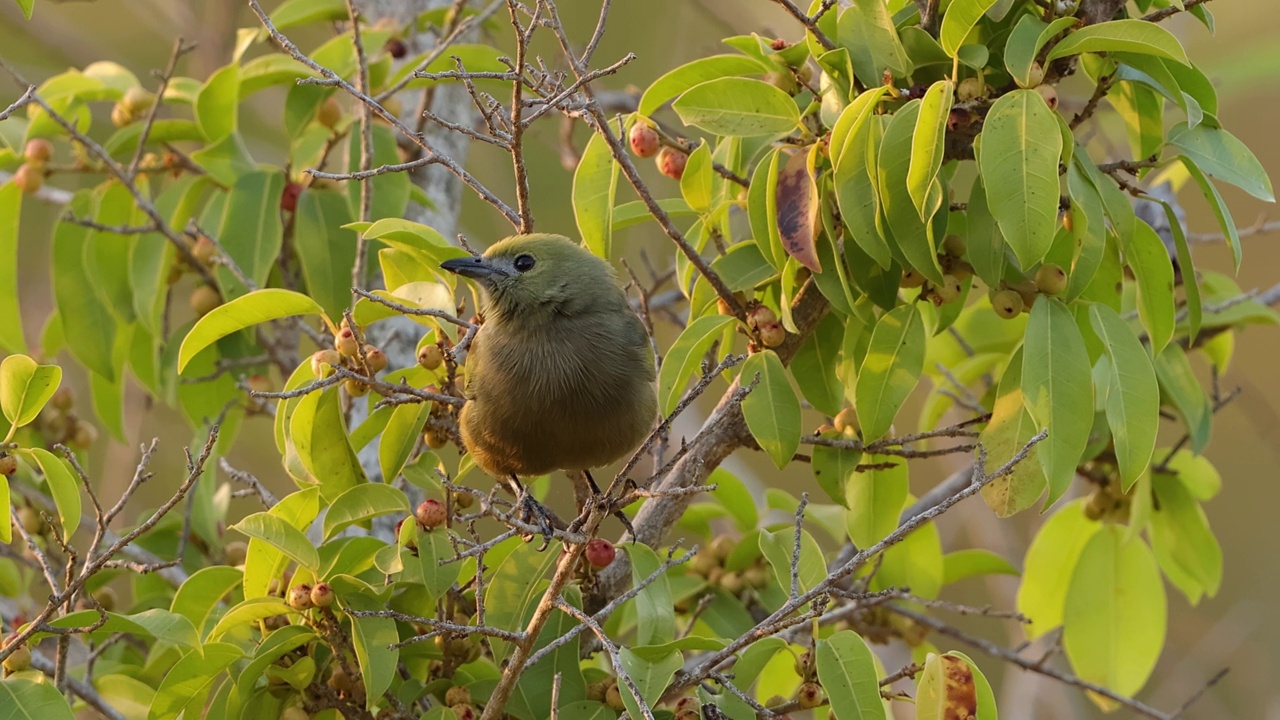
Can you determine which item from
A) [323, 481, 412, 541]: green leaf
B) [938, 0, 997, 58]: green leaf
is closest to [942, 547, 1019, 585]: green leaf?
[938, 0, 997, 58]: green leaf

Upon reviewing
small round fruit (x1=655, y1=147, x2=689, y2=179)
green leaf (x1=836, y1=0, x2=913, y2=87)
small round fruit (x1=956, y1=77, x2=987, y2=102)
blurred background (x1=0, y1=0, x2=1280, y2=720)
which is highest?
green leaf (x1=836, y1=0, x2=913, y2=87)

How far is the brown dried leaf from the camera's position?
104 inches

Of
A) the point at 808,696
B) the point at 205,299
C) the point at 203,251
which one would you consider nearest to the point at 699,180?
the point at 808,696

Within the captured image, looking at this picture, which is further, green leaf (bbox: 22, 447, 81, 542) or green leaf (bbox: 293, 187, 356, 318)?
green leaf (bbox: 293, 187, 356, 318)

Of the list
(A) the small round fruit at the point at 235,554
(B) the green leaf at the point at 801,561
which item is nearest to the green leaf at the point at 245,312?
(A) the small round fruit at the point at 235,554

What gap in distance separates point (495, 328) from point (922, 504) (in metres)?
1.30

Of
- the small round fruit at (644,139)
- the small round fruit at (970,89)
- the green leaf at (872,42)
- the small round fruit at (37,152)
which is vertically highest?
the green leaf at (872,42)

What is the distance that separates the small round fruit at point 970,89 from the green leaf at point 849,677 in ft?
3.59

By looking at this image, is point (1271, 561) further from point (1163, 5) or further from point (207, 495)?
point (207, 495)

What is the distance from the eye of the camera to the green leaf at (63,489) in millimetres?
2502

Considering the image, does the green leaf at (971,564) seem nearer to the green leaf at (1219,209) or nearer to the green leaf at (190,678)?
the green leaf at (1219,209)

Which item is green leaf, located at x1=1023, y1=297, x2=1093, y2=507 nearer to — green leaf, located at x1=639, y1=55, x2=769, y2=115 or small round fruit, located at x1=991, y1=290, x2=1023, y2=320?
small round fruit, located at x1=991, y1=290, x2=1023, y2=320

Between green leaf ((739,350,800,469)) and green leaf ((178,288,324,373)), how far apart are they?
935 millimetres

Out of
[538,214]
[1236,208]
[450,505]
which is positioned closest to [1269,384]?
[1236,208]
